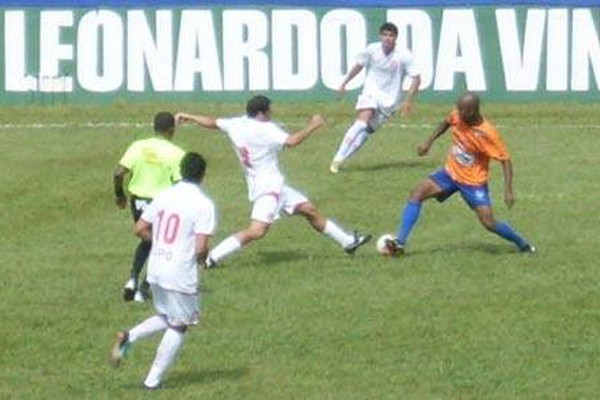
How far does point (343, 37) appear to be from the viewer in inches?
1593

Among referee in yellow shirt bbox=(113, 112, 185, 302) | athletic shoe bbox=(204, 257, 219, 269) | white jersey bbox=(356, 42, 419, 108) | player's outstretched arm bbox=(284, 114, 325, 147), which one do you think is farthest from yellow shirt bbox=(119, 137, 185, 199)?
white jersey bbox=(356, 42, 419, 108)

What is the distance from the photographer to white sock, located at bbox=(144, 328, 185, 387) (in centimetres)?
1748

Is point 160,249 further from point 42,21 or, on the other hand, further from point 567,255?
point 42,21

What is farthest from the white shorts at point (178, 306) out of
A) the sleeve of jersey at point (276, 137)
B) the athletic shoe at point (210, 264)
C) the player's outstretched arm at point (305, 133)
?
the athletic shoe at point (210, 264)

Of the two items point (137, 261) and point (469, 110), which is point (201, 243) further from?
point (469, 110)

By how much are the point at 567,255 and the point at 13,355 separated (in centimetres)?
768

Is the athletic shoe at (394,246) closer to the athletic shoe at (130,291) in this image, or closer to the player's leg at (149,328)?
the athletic shoe at (130,291)

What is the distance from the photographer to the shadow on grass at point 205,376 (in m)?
18.5

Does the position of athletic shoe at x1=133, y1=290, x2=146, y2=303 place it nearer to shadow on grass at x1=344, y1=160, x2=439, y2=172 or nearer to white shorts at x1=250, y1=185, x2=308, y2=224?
white shorts at x1=250, y1=185, x2=308, y2=224

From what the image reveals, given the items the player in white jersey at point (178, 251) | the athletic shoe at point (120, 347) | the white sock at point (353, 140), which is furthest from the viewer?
the white sock at point (353, 140)

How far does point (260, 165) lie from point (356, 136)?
8.40 meters

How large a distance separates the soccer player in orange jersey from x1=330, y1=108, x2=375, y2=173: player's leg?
22.8ft

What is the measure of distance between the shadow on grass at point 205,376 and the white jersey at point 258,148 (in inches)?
181

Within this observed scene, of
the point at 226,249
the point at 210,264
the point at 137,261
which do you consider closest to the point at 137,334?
the point at 137,261
